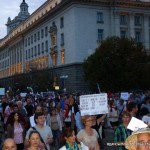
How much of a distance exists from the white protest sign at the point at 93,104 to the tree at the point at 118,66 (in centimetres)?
3509

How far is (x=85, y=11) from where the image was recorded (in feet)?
175

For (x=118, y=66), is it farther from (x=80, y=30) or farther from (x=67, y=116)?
(x=67, y=116)

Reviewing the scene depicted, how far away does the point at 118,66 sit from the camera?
4303cm

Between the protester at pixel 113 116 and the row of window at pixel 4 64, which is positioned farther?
the row of window at pixel 4 64

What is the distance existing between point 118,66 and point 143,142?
134ft

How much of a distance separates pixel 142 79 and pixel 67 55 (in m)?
14.3

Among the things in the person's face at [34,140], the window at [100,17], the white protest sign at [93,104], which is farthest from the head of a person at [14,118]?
the window at [100,17]

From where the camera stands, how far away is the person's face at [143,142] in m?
2.46

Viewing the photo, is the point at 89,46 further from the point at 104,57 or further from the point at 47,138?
the point at 47,138

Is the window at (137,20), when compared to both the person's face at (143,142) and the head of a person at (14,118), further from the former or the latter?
the person's face at (143,142)

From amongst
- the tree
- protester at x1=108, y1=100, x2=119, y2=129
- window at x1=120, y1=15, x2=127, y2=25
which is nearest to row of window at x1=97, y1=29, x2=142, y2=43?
window at x1=120, y1=15, x2=127, y2=25

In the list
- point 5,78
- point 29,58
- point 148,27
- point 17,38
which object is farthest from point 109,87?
point 5,78

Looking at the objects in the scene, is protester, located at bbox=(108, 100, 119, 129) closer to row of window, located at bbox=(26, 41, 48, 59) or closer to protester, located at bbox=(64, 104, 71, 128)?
protester, located at bbox=(64, 104, 71, 128)

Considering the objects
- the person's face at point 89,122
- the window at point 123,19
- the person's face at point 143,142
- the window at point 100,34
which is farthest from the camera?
the window at point 123,19
